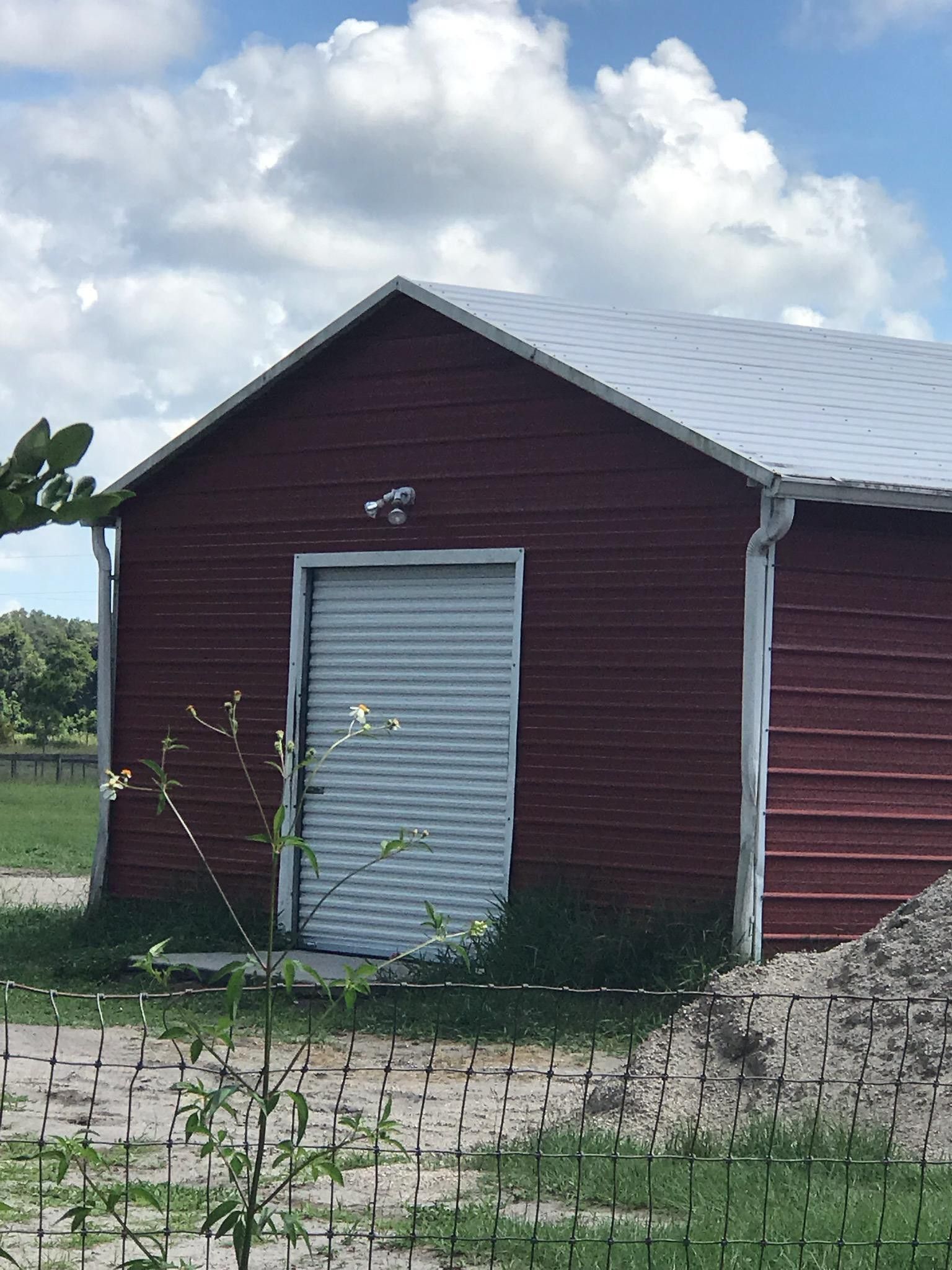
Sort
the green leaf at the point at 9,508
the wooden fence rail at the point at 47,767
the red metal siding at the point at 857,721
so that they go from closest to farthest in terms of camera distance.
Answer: the green leaf at the point at 9,508
the red metal siding at the point at 857,721
the wooden fence rail at the point at 47,767

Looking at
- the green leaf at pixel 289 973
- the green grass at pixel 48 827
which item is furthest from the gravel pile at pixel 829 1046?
the green grass at pixel 48 827

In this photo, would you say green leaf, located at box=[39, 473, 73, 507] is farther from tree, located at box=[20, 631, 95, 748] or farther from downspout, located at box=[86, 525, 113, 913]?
tree, located at box=[20, 631, 95, 748]

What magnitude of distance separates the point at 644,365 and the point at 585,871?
3.92 m

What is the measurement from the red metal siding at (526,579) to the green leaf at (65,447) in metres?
8.92

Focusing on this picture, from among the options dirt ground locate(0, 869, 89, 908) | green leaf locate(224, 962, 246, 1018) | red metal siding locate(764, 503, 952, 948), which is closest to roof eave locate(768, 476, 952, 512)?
red metal siding locate(764, 503, 952, 948)

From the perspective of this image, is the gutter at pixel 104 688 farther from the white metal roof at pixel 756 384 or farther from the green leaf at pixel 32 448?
the green leaf at pixel 32 448

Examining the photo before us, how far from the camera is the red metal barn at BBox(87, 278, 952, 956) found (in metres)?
11.8

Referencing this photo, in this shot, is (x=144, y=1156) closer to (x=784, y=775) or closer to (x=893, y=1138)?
(x=893, y=1138)

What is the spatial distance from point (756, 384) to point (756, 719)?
3342mm

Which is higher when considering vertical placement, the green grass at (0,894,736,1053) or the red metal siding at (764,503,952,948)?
the red metal siding at (764,503,952,948)

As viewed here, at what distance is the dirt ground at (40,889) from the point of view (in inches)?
721

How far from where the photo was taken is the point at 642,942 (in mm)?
11781

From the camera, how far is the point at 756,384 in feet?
45.3

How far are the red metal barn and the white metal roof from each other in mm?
40
